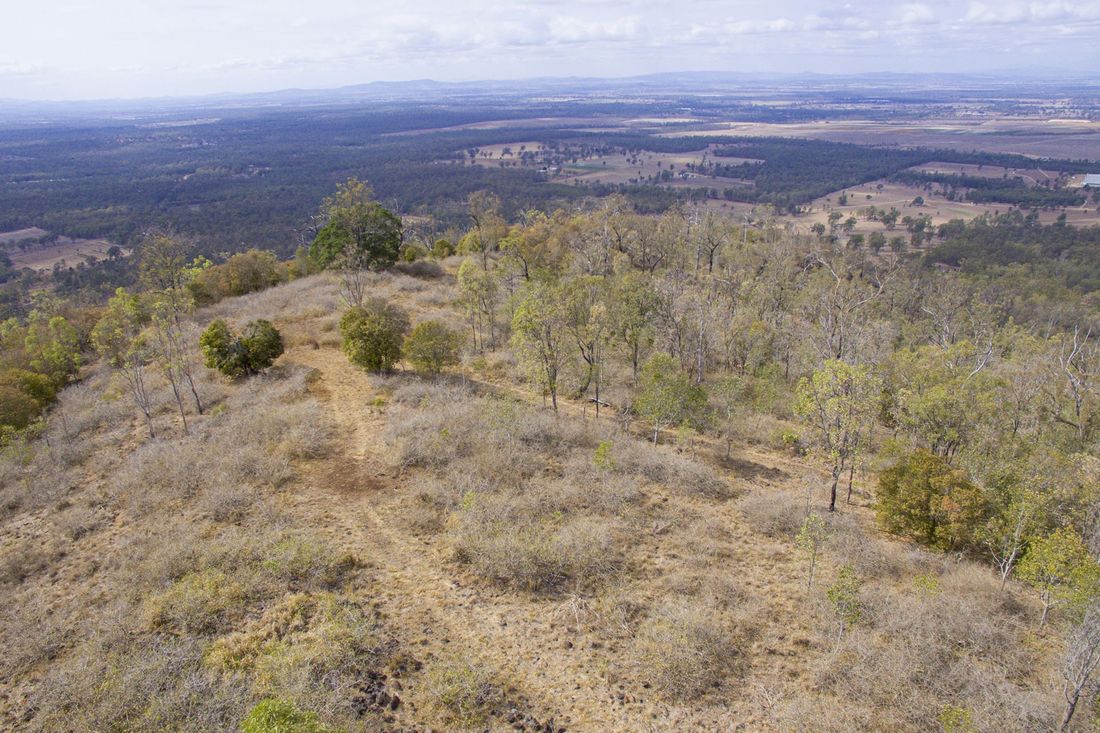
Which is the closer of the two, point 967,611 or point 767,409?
Answer: point 967,611

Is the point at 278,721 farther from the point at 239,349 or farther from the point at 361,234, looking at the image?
the point at 361,234

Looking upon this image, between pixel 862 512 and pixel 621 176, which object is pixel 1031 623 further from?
pixel 621 176

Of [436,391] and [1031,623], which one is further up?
[436,391]

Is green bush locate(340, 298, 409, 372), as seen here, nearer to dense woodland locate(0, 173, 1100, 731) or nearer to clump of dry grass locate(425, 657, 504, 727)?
dense woodland locate(0, 173, 1100, 731)

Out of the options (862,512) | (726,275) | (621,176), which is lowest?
(862,512)

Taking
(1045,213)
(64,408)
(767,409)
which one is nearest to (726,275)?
(767,409)

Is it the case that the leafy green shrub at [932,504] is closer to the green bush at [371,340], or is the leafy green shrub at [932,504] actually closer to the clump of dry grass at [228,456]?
the clump of dry grass at [228,456]
